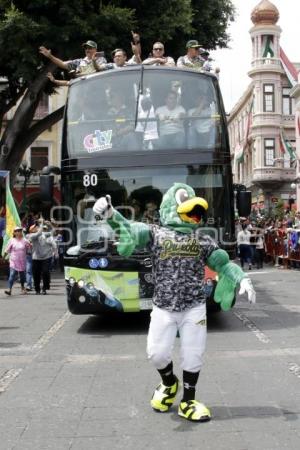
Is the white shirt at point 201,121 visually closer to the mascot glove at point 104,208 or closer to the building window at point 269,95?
the mascot glove at point 104,208

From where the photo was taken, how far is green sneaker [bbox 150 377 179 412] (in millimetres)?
5691

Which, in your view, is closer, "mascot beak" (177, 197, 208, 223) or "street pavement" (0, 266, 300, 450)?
"street pavement" (0, 266, 300, 450)

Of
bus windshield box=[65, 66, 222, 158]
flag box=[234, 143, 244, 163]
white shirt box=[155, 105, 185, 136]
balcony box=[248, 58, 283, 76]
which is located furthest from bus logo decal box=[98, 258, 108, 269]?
flag box=[234, 143, 244, 163]

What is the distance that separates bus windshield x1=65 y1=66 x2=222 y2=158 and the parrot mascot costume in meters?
4.36

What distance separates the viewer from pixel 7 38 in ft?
63.2

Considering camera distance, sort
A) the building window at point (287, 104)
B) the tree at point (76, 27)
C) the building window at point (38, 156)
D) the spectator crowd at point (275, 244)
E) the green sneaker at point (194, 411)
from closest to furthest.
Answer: the green sneaker at point (194, 411)
the tree at point (76, 27)
the spectator crowd at point (275, 244)
the building window at point (38, 156)
the building window at point (287, 104)

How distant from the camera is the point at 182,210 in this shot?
580cm

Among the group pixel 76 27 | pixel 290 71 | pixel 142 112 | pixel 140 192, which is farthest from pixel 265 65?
pixel 140 192

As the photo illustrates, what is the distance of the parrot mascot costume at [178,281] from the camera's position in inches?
221

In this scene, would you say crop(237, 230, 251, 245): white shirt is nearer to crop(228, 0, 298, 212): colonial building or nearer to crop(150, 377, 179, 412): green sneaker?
crop(150, 377, 179, 412): green sneaker

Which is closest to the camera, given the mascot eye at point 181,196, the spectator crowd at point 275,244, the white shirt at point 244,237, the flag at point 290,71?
the mascot eye at point 181,196

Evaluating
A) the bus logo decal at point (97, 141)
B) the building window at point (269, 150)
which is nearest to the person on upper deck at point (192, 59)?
the bus logo decal at point (97, 141)

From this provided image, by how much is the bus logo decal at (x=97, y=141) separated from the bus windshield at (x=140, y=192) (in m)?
0.35

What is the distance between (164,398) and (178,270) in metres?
1.04
